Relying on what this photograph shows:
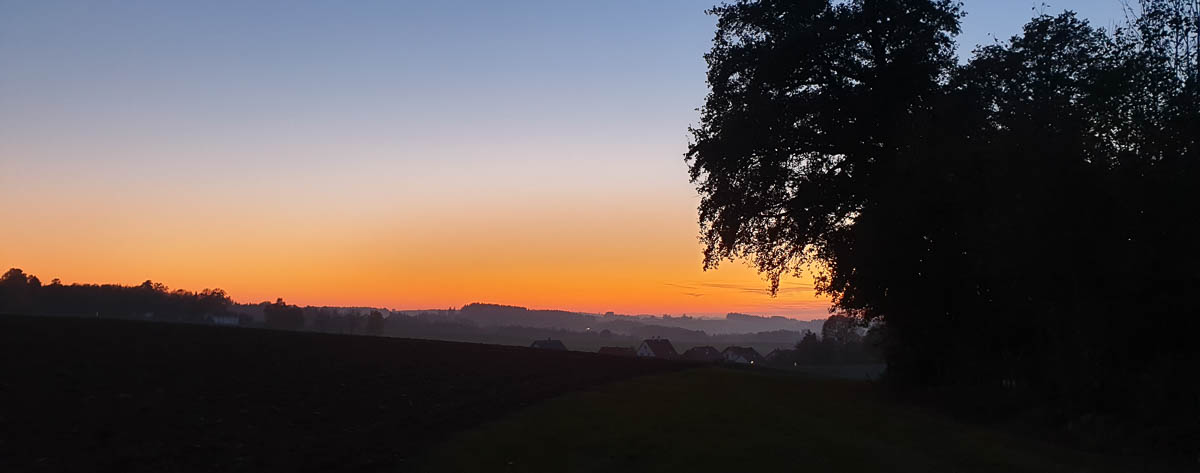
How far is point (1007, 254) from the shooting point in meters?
18.6

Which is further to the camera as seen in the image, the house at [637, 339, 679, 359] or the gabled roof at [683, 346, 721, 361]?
the gabled roof at [683, 346, 721, 361]

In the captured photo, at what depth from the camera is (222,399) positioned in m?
19.1

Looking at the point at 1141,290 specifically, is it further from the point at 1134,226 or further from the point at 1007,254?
the point at 1007,254

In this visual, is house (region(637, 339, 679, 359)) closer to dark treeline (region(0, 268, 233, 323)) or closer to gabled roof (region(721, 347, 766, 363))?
gabled roof (region(721, 347, 766, 363))

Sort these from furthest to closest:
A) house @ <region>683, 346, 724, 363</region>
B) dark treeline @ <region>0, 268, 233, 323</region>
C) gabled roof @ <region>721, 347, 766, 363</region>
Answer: house @ <region>683, 346, 724, 363</region>, gabled roof @ <region>721, 347, 766, 363</region>, dark treeline @ <region>0, 268, 233, 323</region>

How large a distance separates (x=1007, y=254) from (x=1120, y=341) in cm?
304

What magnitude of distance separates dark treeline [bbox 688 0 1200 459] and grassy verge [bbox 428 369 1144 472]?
2537mm

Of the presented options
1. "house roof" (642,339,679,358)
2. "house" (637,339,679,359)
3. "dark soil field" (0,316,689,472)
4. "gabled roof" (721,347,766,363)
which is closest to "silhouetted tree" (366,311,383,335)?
"house" (637,339,679,359)

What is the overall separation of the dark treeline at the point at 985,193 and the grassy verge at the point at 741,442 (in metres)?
2.54

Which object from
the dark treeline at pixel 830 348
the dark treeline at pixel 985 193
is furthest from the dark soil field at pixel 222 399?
the dark treeline at pixel 830 348

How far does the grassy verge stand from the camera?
1394 centimetres

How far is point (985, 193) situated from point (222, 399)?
21.3m

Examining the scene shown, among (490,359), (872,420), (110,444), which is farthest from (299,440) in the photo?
(490,359)

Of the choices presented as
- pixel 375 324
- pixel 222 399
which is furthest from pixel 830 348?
pixel 222 399
